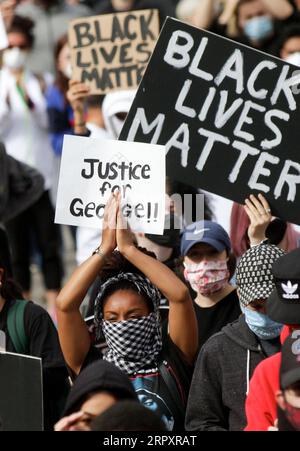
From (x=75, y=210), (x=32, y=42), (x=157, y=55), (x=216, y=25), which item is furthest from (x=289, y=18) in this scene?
(x=75, y=210)

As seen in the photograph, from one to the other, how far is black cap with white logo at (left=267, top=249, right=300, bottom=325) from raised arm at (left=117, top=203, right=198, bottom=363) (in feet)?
1.41

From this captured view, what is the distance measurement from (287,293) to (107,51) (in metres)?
3.61

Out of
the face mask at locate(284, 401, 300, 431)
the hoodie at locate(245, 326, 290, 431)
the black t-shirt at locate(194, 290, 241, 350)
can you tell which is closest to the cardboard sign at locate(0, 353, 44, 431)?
the hoodie at locate(245, 326, 290, 431)

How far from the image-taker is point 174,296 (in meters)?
5.17

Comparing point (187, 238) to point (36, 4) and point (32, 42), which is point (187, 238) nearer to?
→ point (32, 42)

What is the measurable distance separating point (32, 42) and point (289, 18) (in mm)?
2114

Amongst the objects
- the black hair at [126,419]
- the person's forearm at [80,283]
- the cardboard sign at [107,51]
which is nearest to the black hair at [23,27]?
the cardboard sign at [107,51]

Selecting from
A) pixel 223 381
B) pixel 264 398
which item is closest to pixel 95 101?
pixel 223 381

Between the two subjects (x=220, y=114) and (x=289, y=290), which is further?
(x=220, y=114)

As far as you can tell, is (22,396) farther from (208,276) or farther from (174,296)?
(208,276)

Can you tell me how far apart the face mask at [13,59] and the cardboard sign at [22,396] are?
5.71m

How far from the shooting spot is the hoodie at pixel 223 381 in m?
4.93

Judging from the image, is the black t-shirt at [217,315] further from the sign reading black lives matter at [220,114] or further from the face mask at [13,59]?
the face mask at [13,59]

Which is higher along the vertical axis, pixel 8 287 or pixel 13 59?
pixel 8 287
